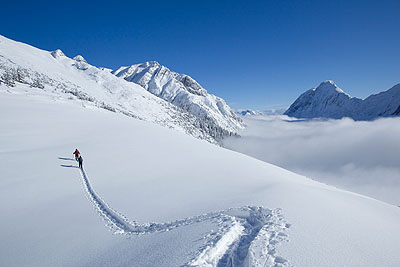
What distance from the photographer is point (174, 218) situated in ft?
27.5

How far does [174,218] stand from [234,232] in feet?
9.51

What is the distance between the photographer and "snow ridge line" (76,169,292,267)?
539cm

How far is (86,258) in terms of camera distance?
6.36 metres

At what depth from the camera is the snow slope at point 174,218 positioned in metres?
5.71

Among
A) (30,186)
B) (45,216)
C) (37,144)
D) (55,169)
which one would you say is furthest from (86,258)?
(37,144)

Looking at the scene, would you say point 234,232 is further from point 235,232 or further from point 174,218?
point 174,218

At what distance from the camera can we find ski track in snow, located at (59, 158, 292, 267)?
5.40 metres

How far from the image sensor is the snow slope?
571 centimetres

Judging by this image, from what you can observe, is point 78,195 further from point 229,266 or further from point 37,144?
point 37,144

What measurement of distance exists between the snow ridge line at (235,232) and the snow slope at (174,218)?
1.4 inches

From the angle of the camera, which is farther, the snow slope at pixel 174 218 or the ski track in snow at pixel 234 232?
the snow slope at pixel 174 218

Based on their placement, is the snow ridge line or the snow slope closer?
the snow ridge line

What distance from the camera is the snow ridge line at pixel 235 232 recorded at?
539cm

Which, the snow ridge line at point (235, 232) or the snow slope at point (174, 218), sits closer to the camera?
the snow ridge line at point (235, 232)
